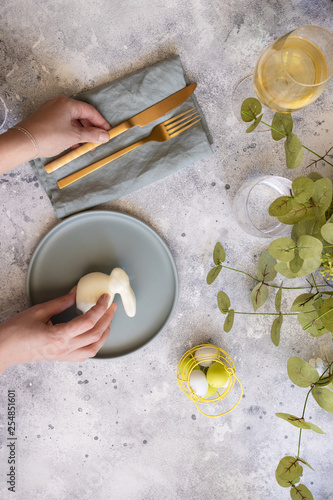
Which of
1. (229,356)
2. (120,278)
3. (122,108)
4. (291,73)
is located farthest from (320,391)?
(122,108)

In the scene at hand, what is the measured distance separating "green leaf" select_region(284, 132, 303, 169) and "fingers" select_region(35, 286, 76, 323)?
1.57 ft

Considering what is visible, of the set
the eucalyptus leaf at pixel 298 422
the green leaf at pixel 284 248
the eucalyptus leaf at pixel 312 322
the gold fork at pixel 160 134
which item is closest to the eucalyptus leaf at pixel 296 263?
the green leaf at pixel 284 248

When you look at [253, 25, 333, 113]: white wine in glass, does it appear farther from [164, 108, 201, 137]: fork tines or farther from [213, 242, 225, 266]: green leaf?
[213, 242, 225, 266]: green leaf

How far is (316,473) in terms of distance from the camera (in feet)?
2.73

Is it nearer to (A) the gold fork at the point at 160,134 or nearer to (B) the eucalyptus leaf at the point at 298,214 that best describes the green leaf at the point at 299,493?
(B) the eucalyptus leaf at the point at 298,214

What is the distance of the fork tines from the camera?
0.72 metres

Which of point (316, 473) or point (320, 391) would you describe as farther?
point (316, 473)

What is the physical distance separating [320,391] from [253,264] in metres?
0.30

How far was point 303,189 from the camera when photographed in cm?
51

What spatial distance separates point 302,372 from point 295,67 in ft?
1.61

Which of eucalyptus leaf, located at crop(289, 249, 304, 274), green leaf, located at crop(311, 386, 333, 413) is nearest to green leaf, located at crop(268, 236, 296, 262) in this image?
eucalyptus leaf, located at crop(289, 249, 304, 274)

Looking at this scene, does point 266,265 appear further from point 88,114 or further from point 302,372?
point 88,114

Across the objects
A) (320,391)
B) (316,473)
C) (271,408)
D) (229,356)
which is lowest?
(316,473)

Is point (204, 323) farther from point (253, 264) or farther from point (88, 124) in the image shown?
point (88, 124)
